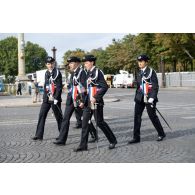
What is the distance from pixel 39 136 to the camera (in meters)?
9.49

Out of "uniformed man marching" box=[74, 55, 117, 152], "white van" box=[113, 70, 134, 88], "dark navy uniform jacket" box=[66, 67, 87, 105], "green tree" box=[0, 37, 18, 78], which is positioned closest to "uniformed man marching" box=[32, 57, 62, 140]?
"dark navy uniform jacket" box=[66, 67, 87, 105]

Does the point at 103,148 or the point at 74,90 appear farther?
the point at 74,90

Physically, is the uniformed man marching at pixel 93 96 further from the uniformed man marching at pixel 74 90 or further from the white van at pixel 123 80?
the white van at pixel 123 80

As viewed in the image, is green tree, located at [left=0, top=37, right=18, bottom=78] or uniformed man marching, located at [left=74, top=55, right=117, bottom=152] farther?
green tree, located at [left=0, top=37, right=18, bottom=78]

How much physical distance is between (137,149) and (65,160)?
63.4 inches

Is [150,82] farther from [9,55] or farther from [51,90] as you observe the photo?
[9,55]

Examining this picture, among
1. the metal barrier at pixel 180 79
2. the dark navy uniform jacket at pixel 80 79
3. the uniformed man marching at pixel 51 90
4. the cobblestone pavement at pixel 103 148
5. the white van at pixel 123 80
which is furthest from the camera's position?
the white van at pixel 123 80

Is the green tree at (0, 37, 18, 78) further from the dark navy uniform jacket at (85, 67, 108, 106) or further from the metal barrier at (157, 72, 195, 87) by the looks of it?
the dark navy uniform jacket at (85, 67, 108, 106)

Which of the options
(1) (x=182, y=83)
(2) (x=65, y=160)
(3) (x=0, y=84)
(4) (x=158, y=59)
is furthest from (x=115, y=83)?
(2) (x=65, y=160)

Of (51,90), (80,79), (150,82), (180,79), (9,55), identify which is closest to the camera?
(80,79)

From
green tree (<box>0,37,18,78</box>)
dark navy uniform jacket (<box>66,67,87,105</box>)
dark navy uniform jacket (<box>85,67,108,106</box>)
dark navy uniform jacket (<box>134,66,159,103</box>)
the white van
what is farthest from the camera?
the white van

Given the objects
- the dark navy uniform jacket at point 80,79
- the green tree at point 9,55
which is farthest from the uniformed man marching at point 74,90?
the green tree at point 9,55

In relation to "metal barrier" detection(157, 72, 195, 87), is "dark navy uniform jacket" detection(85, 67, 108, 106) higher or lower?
lower

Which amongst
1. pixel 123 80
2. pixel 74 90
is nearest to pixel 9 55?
pixel 123 80
